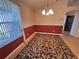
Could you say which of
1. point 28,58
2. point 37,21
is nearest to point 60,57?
point 28,58

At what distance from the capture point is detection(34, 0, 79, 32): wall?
481cm

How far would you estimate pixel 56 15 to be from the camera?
204 inches

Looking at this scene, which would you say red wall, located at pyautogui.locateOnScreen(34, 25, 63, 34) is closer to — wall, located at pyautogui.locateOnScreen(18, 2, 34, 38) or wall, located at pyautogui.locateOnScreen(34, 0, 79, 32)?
wall, located at pyautogui.locateOnScreen(34, 0, 79, 32)

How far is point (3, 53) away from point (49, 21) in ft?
14.2

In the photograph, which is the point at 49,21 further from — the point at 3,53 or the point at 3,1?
the point at 3,53

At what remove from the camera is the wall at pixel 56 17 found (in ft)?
15.8

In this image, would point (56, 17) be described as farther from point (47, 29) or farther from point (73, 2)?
point (73, 2)

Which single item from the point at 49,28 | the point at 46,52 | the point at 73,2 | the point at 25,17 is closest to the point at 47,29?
the point at 49,28

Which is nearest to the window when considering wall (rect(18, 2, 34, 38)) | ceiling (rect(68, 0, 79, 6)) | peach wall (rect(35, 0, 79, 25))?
wall (rect(18, 2, 34, 38))

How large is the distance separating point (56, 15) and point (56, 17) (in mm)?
169

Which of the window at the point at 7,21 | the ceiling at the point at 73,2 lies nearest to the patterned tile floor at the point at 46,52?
the window at the point at 7,21

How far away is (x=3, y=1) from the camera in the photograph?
7.34ft

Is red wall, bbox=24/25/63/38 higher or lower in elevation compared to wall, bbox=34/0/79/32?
lower

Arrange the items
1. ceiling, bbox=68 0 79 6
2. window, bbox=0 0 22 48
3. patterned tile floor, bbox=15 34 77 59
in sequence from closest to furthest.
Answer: window, bbox=0 0 22 48, patterned tile floor, bbox=15 34 77 59, ceiling, bbox=68 0 79 6
